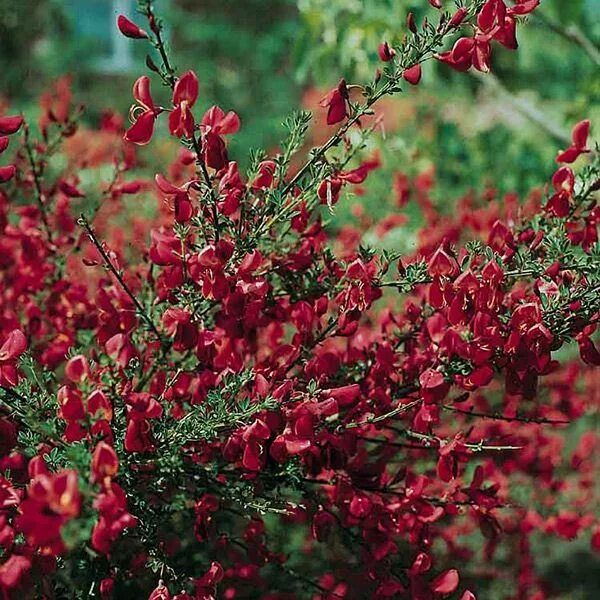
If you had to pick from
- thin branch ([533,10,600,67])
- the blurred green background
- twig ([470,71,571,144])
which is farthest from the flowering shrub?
the blurred green background

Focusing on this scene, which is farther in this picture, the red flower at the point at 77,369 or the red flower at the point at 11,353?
the red flower at the point at 11,353

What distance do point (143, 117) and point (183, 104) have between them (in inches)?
3.1

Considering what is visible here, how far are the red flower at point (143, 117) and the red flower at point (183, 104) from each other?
4 centimetres

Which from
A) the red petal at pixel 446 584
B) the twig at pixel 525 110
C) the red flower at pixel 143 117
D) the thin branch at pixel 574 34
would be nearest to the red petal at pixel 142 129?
the red flower at pixel 143 117

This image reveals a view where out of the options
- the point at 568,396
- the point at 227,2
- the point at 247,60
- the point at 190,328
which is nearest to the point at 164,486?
the point at 190,328

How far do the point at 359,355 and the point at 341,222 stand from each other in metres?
4.83

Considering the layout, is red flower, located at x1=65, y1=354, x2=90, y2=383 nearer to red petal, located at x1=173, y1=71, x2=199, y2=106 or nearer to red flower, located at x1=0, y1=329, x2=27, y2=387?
red flower, located at x1=0, y1=329, x2=27, y2=387

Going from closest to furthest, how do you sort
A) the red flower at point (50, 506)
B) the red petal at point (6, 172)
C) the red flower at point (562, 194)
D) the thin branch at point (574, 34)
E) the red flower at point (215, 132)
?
the red flower at point (50, 506)
the red flower at point (215, 132)
the red petal at point (6, 172)
the red flower at point (562, 194)
the thin branch at point (574, 34)

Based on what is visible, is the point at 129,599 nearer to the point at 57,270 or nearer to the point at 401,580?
the point at 401,580

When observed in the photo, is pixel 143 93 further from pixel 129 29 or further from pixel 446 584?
pixel 446 584

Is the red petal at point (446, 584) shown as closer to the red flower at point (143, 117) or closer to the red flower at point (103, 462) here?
the red flower at point (103, 462)

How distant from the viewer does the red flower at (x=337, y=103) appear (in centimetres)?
169

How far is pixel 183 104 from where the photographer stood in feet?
5.13

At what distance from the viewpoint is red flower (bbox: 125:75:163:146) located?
5.22ft
